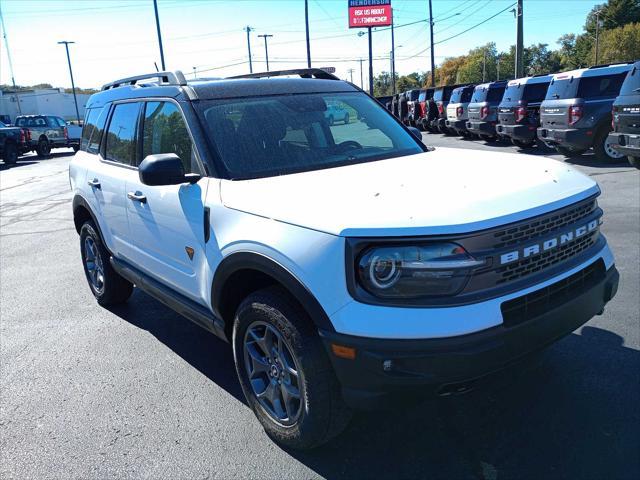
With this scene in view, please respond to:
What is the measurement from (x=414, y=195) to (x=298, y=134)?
1.31 meters

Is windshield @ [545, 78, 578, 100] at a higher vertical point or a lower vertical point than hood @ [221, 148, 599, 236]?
higher

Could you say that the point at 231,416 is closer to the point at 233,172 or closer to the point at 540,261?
the point at 233,172

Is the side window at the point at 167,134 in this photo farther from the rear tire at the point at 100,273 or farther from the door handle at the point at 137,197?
the rear tire at the point at 100,273

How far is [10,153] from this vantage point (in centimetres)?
2447

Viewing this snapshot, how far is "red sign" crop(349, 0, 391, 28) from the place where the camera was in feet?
173

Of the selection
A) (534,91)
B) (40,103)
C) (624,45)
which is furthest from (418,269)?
(40,103)

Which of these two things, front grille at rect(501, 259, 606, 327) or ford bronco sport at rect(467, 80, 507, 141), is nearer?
front grille at rect(501, 259, 606, 327)

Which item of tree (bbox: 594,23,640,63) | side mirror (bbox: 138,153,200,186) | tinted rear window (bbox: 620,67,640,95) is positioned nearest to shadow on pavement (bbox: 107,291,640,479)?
side mirror (bbox: 138,153,200,186)

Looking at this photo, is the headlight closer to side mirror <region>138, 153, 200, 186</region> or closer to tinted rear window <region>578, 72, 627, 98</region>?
side mirror <region>138, 153, 200, 186</region>

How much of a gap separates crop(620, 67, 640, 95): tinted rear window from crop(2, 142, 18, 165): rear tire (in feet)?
77.2

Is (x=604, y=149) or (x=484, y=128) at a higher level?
(x=484, y=128)

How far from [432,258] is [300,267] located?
1.94 feet

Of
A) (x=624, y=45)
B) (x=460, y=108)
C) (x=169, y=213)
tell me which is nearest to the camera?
(x=169, y=213)

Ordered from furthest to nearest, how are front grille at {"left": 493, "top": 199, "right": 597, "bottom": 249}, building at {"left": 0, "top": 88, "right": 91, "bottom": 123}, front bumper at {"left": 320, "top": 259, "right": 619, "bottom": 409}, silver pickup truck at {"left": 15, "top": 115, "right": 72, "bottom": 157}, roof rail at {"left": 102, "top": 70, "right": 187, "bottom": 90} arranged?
1. building at {"left": 0, "top": 88, "right": 91, "bottom": 123}
2. silver pickup truck at {"left": 15, "top": 115, "right": 72, "bottom": 157}
3. roof rail at {"left": 102, "top": 70, "right": 187, "bottom": 90}
4. front grille at {"left": 493, "top": 199, "right": 597, "bottom": 249}
5. front bumper at {"left": 320, "top": 259, "right": 619, "bottom": 409}
